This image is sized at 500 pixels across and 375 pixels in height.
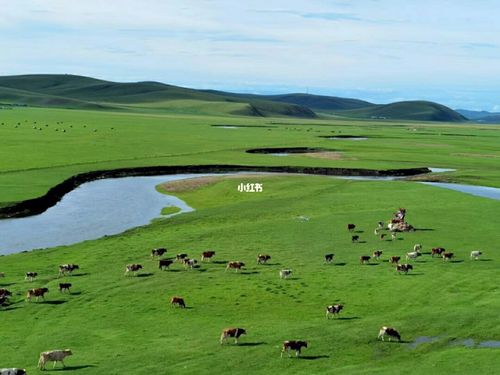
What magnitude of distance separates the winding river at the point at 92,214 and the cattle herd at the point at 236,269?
12370 millimetres

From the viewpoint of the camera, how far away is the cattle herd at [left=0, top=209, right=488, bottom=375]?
85.6 feet

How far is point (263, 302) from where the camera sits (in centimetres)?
3331

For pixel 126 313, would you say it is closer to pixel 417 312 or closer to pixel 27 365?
pixel 27 365

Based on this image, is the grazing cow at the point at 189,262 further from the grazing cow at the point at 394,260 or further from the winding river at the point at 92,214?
the winding river at the point at 92,214

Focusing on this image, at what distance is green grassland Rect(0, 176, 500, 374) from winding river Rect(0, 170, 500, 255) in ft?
14.6

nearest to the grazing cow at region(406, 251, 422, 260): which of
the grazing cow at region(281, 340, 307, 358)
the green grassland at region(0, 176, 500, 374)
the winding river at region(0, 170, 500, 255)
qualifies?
the green grassland at region(0, 176, 500, 374)

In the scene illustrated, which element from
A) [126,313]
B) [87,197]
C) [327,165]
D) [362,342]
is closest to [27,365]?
[126,313]

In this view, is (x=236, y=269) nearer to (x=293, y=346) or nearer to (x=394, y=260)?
(x=394, y=260)

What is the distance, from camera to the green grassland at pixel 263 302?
25875mm

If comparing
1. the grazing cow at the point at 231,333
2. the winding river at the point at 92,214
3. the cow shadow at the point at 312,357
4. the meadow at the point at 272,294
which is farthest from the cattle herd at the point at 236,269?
the winding river at the point at 92,214

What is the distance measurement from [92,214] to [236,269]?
27637mm

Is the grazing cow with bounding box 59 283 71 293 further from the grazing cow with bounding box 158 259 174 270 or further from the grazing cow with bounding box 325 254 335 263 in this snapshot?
the grazing cow with bounding box 325 254 335 263

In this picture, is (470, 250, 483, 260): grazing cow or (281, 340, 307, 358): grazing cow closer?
(281, 340, 307, 358): grazing cow

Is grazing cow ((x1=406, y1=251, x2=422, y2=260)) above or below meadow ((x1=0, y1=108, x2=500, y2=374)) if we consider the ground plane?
above
